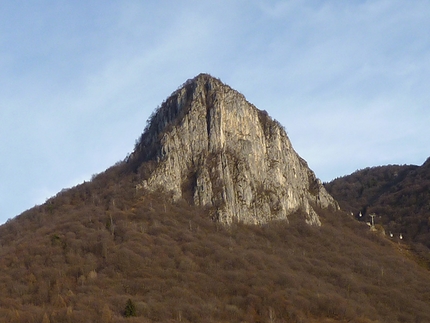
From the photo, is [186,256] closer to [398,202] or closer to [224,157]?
[224,157]

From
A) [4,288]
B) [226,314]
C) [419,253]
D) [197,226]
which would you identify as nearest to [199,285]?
[226,314]

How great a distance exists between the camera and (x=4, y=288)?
76.1m

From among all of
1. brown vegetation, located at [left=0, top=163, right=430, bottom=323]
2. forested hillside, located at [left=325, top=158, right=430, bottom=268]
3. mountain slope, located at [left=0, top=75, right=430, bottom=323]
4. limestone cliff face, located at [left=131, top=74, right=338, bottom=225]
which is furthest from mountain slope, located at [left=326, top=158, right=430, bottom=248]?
brown vegetation, located at [left=0, top=163, right=430, bottom=323]

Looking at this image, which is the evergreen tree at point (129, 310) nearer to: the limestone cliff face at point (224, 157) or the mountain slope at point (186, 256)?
the mountain slope at point (186, 256)

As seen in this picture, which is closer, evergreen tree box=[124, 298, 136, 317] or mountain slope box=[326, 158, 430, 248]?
evergreen tree box=[124, 298, 136, 317]

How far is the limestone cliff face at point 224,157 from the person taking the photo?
106 m

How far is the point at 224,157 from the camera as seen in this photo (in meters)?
111

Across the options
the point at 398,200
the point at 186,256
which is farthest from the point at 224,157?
the point at 398,200

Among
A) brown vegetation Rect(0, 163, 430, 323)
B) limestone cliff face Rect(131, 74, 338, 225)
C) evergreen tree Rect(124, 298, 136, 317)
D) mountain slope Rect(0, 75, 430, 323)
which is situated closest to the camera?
evergreen tree Rect(124, 298, 136, 317)

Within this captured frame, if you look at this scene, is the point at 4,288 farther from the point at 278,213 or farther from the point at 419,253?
the point at 419,253

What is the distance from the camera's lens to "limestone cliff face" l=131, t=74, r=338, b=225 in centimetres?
10631

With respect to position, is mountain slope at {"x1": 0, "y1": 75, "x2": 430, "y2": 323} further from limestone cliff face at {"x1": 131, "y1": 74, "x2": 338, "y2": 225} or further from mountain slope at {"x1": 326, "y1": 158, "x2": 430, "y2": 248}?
mountain slope at {"x1": 326, "y1": 158, "x2": 430, "y2": 248}

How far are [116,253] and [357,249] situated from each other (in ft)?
156

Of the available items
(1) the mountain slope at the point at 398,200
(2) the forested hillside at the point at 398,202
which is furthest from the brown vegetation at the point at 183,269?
(1) the mountain slope at the point at 398,200
